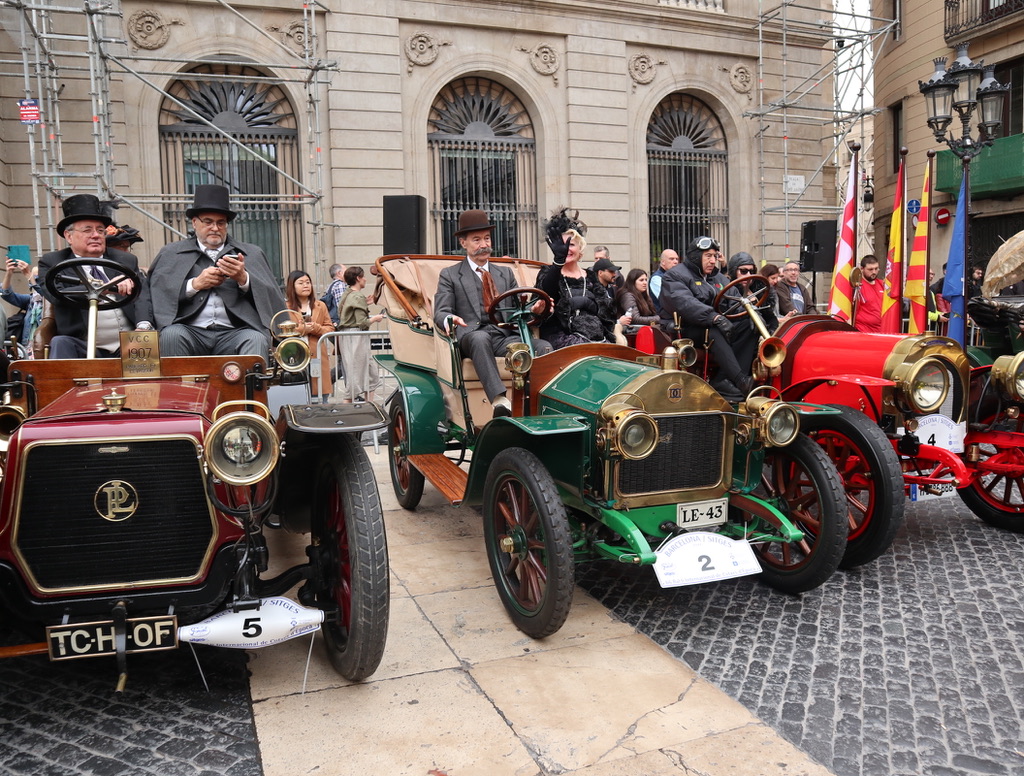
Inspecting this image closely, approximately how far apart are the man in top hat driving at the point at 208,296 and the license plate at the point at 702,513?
2.32m

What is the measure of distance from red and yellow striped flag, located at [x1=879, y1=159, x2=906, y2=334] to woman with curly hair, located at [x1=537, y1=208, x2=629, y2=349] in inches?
108

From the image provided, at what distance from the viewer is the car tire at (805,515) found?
386 centimetres

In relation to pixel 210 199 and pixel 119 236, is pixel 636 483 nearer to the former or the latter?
pixel 210 199

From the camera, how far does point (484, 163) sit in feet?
52.2

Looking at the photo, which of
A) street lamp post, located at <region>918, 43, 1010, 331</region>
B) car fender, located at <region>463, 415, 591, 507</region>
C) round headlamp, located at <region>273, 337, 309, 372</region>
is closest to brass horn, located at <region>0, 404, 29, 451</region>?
round headlamp, located at <region>273, 337, 309, 372</region>

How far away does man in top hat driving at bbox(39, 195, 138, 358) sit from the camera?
4293 mm

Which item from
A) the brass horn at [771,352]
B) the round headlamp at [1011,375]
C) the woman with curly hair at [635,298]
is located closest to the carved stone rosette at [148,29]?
the woman with curly hair at [635,298]

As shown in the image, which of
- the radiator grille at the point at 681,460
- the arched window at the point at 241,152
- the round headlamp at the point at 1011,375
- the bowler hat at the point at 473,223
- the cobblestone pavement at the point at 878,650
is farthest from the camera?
the arched window at the point at 241,152

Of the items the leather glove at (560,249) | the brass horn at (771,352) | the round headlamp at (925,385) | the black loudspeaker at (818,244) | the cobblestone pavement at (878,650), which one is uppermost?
the black loudspeaker at (818,244)

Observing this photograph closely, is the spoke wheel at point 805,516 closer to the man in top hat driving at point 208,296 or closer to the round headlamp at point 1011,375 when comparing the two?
the round headlamp at point 1011,375

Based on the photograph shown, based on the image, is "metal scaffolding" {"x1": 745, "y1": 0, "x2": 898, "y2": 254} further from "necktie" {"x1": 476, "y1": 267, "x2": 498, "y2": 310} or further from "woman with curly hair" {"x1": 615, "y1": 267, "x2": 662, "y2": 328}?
"necktie" {"x1": 476, "y1": 267, "x2": 498, "y2": 310}

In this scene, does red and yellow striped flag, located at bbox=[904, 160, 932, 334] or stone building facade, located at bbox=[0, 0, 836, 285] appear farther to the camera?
stone building facade, located at bbox=[0, 0, 836, 285]

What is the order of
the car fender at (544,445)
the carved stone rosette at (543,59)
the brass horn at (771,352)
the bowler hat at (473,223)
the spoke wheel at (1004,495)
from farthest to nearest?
the carved stone rosette at (543,59)
the bowler hat at (473,223)
the spoke wheel at (1004,495)
the brass horn at (771,352)
the car fender at (544,445)

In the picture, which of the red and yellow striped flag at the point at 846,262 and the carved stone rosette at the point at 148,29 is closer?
the red and yellow striped flag at the point at 846,262
